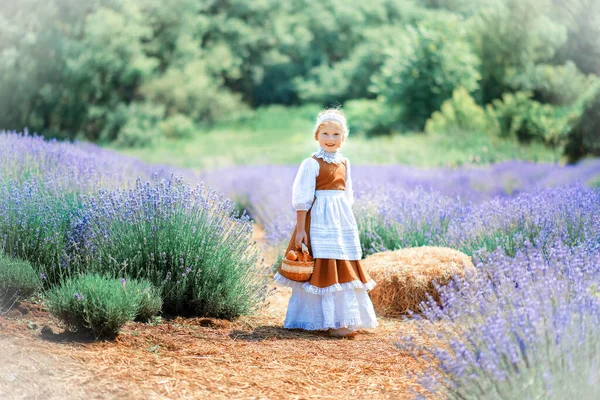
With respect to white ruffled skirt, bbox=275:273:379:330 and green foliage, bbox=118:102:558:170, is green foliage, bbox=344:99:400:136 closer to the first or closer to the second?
green foliage, bbox=118:102:558:170

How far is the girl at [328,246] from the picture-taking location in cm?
423

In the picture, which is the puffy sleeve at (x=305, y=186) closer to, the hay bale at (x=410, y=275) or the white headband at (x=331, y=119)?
the white headband at (x=331, y=119)

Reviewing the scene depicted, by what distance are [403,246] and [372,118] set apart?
47.8ft

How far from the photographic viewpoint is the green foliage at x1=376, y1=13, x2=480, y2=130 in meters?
18.6

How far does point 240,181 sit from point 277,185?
0.96 metres

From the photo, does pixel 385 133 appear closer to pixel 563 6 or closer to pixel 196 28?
pixel 563 6

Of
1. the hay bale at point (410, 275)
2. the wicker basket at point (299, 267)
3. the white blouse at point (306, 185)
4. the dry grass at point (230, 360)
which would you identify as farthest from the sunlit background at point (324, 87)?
the dry grass at point (230, 360)

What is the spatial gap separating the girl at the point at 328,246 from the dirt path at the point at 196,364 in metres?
0.14

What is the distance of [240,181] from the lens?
994 centimetres

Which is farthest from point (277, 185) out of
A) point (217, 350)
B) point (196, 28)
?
point (196, 28)

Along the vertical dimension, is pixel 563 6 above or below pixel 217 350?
above

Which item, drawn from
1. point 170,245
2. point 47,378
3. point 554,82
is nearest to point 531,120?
point 554,82

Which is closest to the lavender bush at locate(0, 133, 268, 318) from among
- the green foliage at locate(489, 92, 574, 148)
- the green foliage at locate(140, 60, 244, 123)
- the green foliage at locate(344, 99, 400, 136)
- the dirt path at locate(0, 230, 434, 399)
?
the dirt path at locate(0, 230, 434, 399)

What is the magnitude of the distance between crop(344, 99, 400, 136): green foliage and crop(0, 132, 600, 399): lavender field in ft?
41.2
